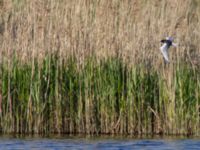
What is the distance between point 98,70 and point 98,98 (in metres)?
0.44

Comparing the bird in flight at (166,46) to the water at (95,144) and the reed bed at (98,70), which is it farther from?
the water at (95,144)

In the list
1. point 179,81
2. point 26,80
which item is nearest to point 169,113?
point 179,81

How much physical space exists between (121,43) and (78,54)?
2.29 ft

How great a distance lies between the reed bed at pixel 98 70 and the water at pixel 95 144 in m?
0.44

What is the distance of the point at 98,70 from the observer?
1257 cm

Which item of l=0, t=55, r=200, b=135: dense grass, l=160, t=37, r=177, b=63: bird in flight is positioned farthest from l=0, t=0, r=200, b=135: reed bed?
l=160, t=37, r=177, b=63: bird in flight

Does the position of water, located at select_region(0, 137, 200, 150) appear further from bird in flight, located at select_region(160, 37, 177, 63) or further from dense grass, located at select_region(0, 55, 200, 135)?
bird in flight, located at select_region(160, 37, 177, 63)

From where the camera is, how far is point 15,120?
12.4 m

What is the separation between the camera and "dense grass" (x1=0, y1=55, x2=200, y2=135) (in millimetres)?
12375

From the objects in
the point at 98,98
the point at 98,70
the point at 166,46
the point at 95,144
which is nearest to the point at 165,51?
the point at 166,46

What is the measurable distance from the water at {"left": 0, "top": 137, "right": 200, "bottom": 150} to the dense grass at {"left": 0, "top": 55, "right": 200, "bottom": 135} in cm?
41

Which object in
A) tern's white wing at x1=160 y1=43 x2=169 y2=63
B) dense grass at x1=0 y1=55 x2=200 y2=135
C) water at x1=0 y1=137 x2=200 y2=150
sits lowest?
water at x1=0 y1=137 x2=200 y2=150

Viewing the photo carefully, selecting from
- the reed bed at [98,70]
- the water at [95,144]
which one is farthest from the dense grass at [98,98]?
the water at [95,144]

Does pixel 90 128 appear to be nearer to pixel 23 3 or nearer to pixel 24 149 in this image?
pixel 24 149
